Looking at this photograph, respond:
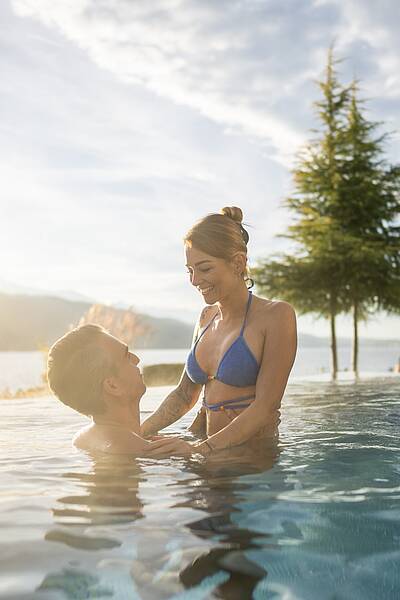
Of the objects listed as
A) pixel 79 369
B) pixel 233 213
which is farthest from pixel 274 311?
pixel 79 369

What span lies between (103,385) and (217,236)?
123cm

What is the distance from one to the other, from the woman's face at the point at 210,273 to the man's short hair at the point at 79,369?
88 cm

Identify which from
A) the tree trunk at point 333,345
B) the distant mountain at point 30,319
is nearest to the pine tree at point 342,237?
the tree trunk at point 333,345

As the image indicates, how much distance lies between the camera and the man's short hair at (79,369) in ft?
12.9

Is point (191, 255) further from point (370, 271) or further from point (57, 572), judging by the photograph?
point (370, 271)

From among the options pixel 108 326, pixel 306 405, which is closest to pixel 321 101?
pixel 108 326

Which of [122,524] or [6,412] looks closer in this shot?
[122,524]

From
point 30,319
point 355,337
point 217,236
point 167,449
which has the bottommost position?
point 167,449

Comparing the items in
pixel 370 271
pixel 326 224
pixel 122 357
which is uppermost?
pixel 326 224

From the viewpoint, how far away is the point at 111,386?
3.99 metres

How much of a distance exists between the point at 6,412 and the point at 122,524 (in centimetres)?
522

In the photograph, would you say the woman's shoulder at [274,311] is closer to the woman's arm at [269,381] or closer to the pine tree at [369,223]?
the woman's arm at [269,381]

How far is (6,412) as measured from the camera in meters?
7.66

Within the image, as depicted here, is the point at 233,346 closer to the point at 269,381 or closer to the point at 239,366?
the point at 239,366
